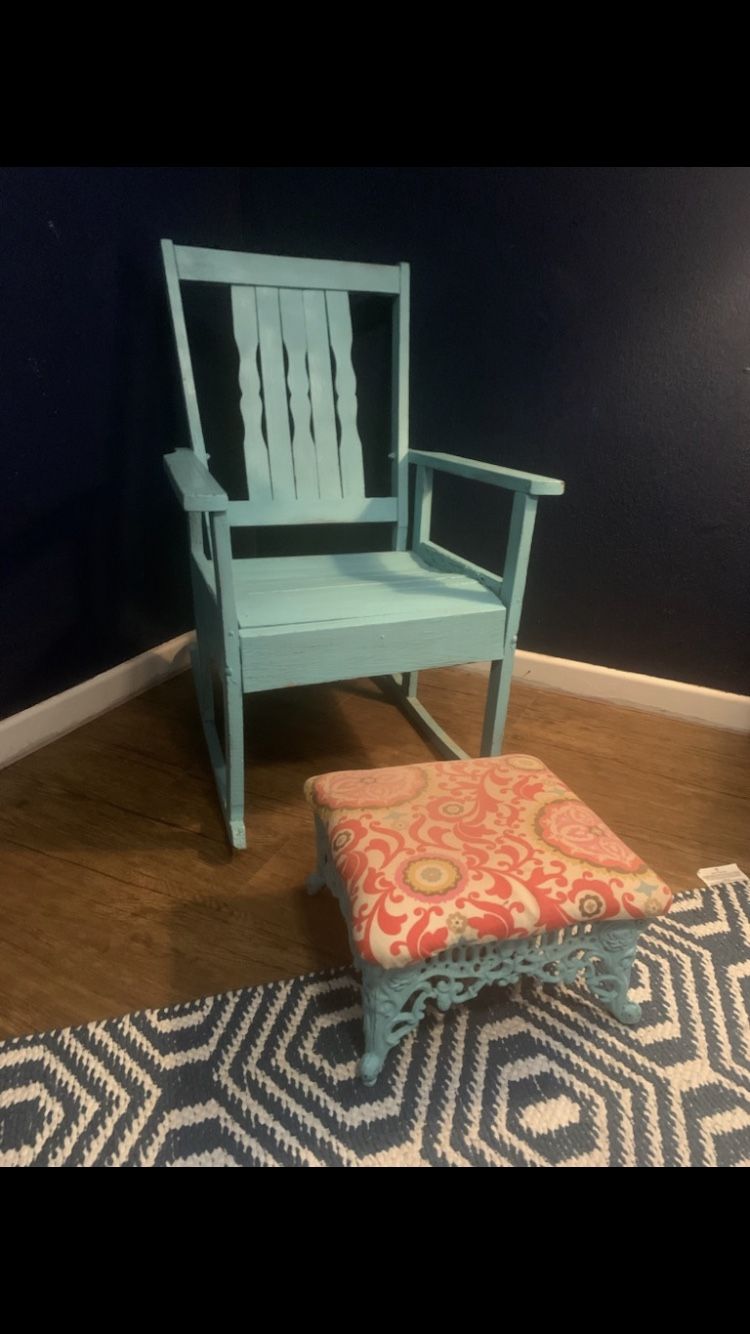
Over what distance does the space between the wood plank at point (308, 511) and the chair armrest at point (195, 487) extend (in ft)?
0.81

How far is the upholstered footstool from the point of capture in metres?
0.70

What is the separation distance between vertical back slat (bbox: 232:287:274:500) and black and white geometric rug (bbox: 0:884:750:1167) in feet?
3.11

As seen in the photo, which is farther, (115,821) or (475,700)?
(475,700)

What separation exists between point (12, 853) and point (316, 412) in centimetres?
100

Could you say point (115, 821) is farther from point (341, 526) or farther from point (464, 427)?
point (464, 427)

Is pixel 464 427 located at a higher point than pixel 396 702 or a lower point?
higher

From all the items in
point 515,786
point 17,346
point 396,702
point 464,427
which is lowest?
point 396,702

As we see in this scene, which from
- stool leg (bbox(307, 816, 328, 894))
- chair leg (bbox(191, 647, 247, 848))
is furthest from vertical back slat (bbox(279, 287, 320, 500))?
stool leg (bbox(307, 816, 328, 894))

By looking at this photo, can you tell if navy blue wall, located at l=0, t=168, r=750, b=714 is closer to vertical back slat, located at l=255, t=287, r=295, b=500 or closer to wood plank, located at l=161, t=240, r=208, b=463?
wood plank, located at l=161, t=240, r=208, b=463

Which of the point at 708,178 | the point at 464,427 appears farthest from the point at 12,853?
the point at 708,178

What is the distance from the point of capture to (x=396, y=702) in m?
1.68

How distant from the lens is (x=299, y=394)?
1430 mm

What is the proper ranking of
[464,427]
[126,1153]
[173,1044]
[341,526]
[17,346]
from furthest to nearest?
[341,526] < [464,427] < [17,346] < [173,1044] < [126,1153]

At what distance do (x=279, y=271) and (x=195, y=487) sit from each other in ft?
2.22
